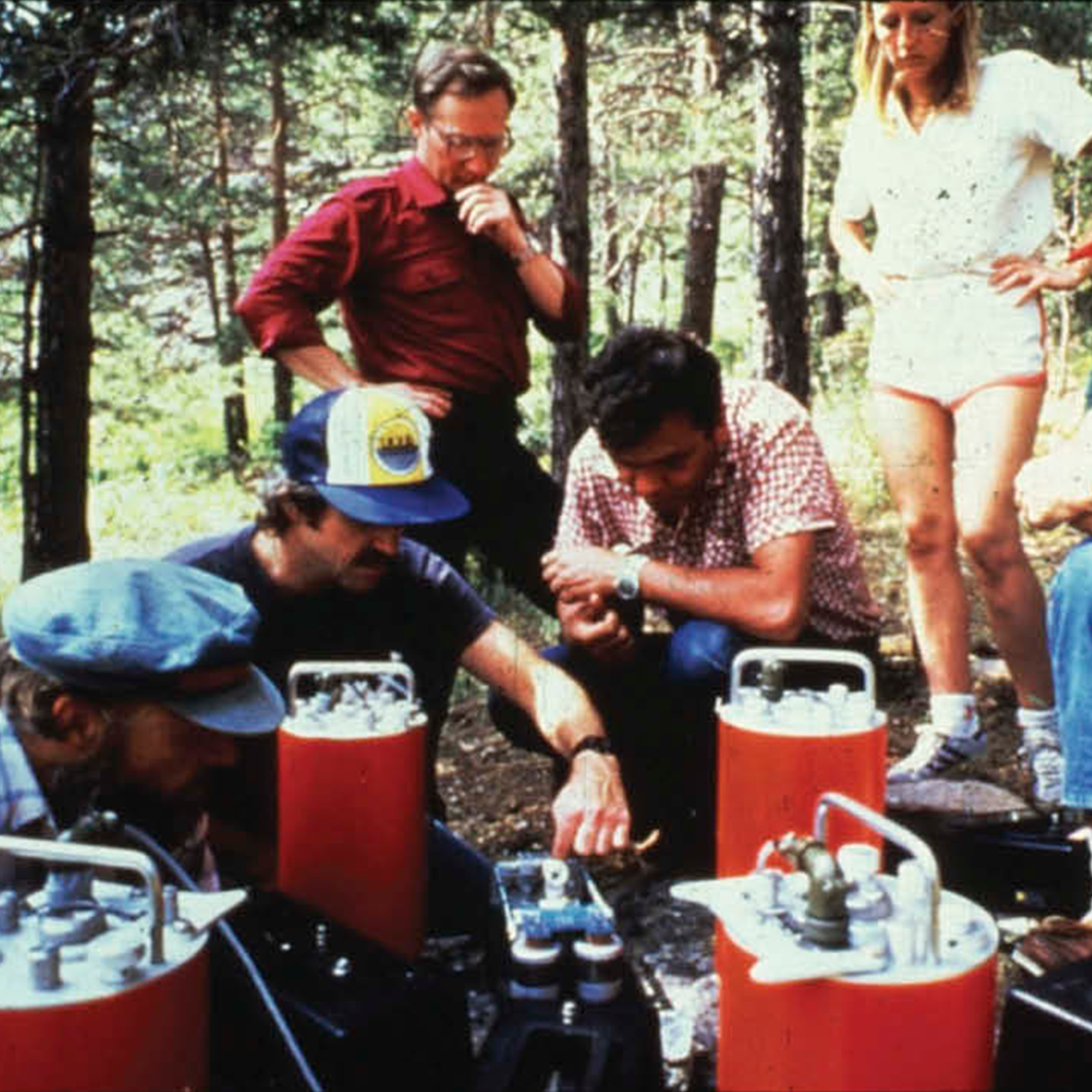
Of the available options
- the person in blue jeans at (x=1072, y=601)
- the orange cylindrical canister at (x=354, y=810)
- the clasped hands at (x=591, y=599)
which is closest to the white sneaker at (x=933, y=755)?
the clasped hands at (x=591, y=599)

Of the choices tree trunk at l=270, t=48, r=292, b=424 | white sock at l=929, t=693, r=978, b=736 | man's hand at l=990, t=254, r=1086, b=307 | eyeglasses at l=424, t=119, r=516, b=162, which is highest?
tree trunk at l=270, t=48, r=292, b=424

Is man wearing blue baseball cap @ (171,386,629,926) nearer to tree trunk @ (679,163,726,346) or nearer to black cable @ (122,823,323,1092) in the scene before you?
black cable @ (122,823,323,1092)

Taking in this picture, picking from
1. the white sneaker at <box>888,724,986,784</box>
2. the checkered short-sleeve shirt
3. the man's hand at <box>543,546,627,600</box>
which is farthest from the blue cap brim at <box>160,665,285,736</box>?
the white sneaker at <box>888,724,986,784</box>

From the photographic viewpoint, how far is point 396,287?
4.02 m

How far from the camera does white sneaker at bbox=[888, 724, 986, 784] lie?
3.66 metres

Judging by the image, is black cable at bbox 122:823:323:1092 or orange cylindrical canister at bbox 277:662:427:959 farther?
orange cylindrical canister at bbox 277:662:427:959

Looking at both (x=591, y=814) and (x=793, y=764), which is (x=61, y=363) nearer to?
(x=591, y=814)

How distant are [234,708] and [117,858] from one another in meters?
0.61

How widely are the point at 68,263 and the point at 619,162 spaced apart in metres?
7.97

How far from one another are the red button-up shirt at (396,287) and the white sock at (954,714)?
162 centimetres

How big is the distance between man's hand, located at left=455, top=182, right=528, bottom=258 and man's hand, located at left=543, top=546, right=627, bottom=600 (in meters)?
1.03

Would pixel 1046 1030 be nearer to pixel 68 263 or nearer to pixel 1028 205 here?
pixel 1028 205

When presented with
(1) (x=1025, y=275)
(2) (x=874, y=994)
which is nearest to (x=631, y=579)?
(1) (x=1025, y=275)

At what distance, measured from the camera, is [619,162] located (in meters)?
13.6
